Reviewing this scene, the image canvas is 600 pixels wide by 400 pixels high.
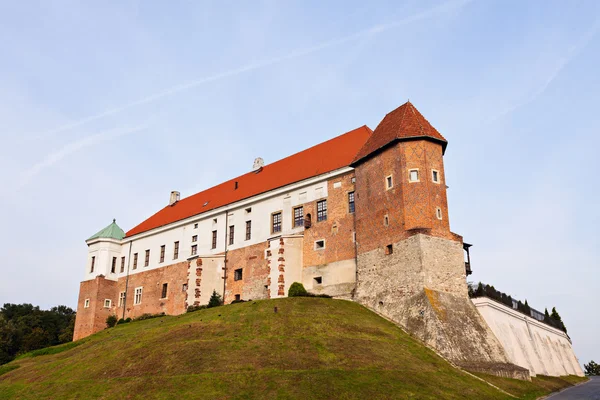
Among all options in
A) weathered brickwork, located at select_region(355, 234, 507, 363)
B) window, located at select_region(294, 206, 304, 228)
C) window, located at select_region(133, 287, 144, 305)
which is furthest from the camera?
window, located at select_region(133, 287, 144, 305)

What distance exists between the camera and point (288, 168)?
47844 mm

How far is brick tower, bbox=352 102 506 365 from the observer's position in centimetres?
2950

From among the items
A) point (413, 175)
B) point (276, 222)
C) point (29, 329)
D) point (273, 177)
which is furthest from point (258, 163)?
point (29, 329)

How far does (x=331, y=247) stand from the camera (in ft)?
128

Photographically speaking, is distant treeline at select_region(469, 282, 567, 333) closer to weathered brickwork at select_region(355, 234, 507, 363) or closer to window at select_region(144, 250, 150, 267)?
weathered brickwork at select_region(355, 234, 507, 363)

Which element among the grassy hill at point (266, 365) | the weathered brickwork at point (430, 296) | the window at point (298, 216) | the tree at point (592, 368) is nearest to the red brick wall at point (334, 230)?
the window at point (298, 216)

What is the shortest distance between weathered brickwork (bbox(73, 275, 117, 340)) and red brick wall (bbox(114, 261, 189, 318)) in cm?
93

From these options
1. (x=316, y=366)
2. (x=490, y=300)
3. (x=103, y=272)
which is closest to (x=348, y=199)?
(x=490, y=300)

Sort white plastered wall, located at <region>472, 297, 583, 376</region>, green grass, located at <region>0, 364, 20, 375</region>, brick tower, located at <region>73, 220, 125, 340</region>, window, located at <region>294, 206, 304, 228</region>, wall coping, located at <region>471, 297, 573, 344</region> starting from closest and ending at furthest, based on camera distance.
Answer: white plastered wall, located at <region>472, 297, 583, 376</region>, wall coping, located at <region>471, 297, 573, 344</region>, green grass, located at <region>0, 364, 20, 375</region>, window, located at <region>294, 206, 304, 228</region>, brick tower, located at <region>73, 220, 125, 340</region>

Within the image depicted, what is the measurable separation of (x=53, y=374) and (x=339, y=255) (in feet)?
63.4

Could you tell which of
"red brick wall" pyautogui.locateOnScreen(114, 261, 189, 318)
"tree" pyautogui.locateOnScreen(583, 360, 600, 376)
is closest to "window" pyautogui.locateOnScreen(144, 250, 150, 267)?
"red brick wall" pyautogui.locateOnScreen(114, 261, 189, 318)

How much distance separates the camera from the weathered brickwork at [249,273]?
4269 centimetres

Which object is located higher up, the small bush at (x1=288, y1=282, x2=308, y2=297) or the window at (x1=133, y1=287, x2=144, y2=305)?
the window at (x1=133, y1=287, x2=144, y2=305)

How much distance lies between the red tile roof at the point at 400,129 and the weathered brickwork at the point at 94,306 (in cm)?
3150
